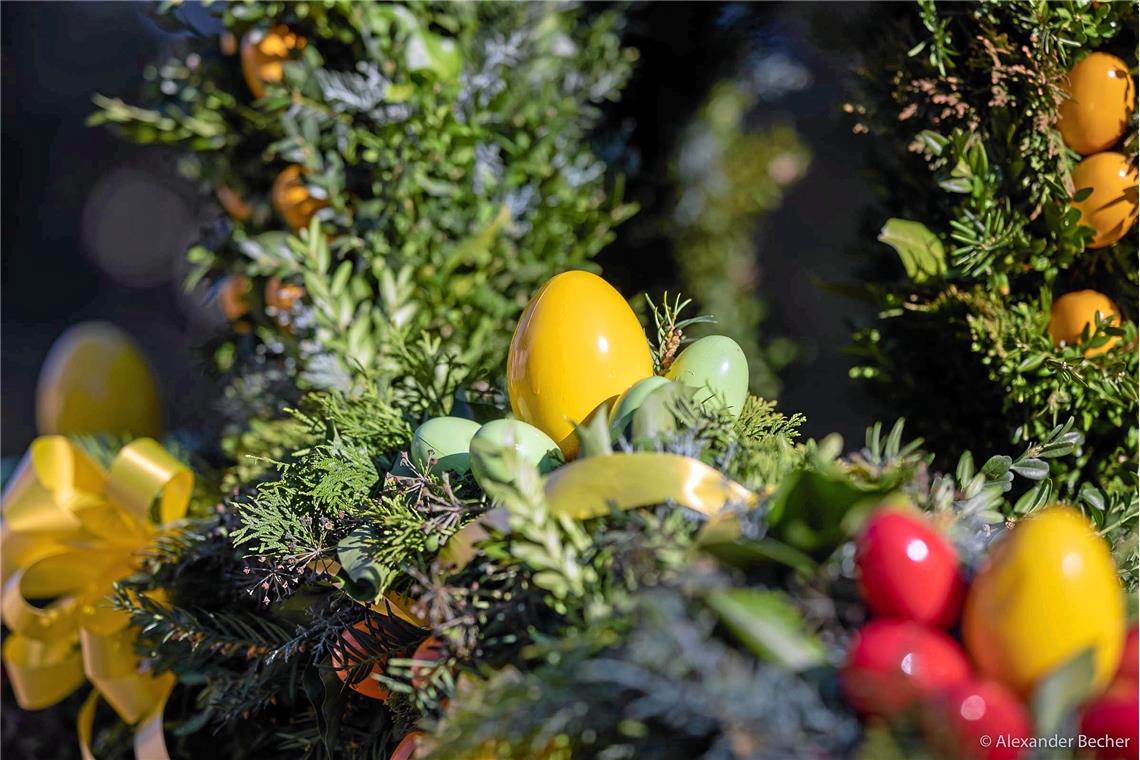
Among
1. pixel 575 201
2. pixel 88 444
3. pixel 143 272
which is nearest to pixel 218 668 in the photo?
pixel 88 444

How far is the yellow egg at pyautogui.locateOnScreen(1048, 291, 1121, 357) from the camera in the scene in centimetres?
68

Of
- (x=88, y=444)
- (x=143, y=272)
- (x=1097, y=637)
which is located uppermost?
(x=1097, y=637)

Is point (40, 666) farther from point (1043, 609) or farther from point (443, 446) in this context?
point (1043, 609)

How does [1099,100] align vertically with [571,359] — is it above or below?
above

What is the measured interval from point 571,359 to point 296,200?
1.55 ft

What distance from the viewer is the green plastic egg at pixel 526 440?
1.65 ft

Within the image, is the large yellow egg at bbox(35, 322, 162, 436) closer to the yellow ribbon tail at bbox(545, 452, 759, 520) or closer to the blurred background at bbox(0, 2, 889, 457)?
the blurred background at bbox(0, 2, 889, 457)

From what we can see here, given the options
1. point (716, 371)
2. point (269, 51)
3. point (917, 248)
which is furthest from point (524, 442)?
point (269, 51)

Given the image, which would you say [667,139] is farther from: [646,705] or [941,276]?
[646,705]

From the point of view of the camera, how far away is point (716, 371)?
0.54 metres

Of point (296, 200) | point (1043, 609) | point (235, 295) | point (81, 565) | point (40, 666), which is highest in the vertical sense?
point (1043, 609)

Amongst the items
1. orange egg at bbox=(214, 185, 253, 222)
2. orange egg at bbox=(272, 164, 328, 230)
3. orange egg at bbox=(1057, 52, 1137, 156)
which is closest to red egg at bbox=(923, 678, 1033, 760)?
orange egg at bbox=(1057, 52, 1137, 156)

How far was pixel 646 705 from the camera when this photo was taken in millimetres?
334

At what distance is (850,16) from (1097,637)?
29.0 inches
